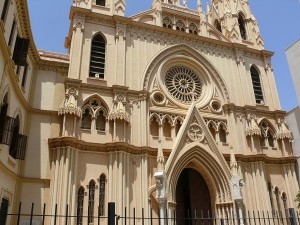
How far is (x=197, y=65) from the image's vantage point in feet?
81.3

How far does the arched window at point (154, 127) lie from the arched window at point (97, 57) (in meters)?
4.82

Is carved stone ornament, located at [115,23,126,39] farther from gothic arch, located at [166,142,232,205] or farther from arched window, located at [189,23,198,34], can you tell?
gothic arch, located at [166,142,232,205]

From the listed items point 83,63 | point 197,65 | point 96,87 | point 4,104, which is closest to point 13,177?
point 4,104

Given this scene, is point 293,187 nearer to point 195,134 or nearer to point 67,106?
point 195,134

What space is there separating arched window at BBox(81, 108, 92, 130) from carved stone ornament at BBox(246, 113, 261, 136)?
12.1 metres

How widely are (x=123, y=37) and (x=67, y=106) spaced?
746 centimetres

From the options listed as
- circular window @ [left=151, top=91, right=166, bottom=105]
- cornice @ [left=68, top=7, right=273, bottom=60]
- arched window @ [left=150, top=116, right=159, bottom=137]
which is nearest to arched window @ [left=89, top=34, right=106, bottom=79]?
cornice @ [left=68, top=7, right=273, bottom=60]

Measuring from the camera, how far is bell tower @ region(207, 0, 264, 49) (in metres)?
28.5

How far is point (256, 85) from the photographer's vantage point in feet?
87.4

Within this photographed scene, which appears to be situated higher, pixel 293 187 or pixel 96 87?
pixel 96 87

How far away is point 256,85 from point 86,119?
1578 cm

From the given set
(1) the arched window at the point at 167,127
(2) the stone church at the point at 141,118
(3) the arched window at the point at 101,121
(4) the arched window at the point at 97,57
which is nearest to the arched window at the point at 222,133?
(2) the stone church at the point at 141,118

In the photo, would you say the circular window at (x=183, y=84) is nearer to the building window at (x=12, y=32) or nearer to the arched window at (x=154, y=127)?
the arched window at (x=154, y=127)

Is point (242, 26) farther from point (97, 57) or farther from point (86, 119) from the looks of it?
point (86, 119)
